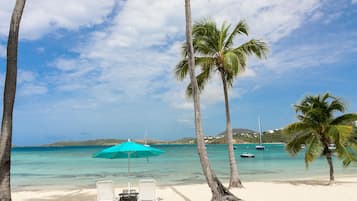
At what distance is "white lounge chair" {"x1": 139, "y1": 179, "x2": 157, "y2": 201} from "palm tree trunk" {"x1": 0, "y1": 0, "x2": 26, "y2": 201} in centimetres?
400

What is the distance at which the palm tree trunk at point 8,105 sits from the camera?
7.87 metres

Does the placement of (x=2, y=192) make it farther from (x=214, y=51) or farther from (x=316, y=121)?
(x=316, y=121)

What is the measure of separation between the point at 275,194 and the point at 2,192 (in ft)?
28.5

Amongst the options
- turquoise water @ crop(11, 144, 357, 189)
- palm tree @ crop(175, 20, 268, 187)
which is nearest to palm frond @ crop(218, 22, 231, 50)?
palm tree @ crop(175, 20, 268, 187)

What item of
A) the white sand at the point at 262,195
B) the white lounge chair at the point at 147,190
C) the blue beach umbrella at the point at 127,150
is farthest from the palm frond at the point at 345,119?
the white lounge chair at the point at 147,190

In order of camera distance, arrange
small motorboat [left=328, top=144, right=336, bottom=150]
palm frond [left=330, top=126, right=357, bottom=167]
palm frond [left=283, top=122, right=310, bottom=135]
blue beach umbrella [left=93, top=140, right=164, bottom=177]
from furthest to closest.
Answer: small motorboat [left=328, top=144, right=336, bottom=150] → palm frond [left=283, top=122, right=310, bottom=135] → palm frond [left=330, top=126, right=357, bottom=167] → blue beach umbrella [left=93, top=140, right=164, bottom=177]

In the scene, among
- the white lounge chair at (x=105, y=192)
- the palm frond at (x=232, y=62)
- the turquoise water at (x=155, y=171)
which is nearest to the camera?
the white lounge chair at (x=105, y=192)

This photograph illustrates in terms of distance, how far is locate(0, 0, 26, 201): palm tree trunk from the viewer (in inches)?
310

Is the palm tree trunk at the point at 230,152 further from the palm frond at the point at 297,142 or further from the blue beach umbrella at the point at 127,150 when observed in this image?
the blue beach umbrella at the point at 127,150

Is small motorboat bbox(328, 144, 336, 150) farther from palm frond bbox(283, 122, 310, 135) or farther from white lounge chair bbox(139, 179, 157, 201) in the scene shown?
white lounge chair bbox(139, 179, 157, 201)

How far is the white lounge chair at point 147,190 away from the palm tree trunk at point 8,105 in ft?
13.1

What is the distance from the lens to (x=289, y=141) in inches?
610

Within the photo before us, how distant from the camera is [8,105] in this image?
805 centimetres

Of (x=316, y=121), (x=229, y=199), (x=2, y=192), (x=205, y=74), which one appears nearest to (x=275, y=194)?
(x=229, y=199)
